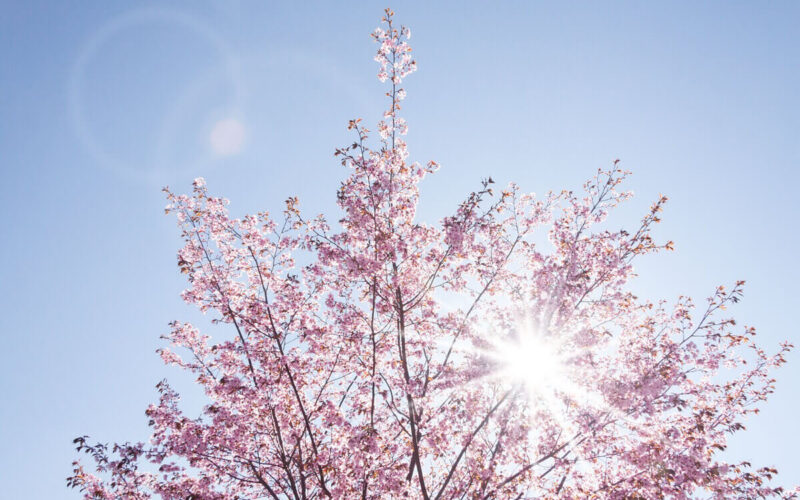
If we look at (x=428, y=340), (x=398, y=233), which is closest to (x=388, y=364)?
(x=428, y=340)

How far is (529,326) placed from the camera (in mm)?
9656

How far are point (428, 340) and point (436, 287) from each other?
129cm

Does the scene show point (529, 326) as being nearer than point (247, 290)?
Yes

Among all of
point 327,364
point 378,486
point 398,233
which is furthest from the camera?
point 327,364

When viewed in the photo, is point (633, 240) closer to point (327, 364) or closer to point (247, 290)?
point (327, 364)

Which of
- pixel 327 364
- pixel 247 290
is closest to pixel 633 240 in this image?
pixel 327 364

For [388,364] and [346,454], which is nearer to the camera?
[346,454]

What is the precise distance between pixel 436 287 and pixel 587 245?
3.68m

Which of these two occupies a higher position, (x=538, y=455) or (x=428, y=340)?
(x=428, y=340)

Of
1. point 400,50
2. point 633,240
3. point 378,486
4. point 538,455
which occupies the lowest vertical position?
point 378,486

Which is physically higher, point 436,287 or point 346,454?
point 436,287

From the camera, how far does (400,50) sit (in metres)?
9.53

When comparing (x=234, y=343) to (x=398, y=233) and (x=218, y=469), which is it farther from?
(x=398, y=233)

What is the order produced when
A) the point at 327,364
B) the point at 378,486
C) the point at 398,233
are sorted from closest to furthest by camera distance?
1. the point at 378,486
2. the point at 398,233
3. the point at 327,364
